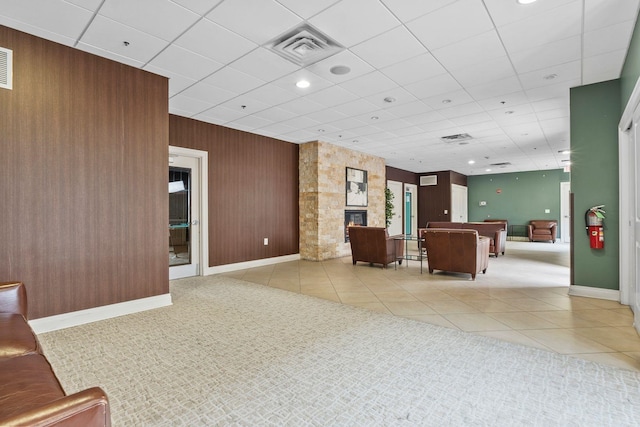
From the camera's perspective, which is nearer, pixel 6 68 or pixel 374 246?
pixel 6 68

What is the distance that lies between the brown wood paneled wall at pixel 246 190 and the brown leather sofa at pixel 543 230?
9.67m

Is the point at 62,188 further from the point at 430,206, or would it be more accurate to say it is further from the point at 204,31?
the point at 430,206

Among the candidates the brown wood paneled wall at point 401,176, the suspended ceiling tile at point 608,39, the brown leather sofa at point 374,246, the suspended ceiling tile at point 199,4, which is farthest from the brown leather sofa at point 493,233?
the suspended ceiling tile at point 199,4

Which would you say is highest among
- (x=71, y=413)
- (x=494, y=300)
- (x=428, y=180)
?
(x=428, y=180)

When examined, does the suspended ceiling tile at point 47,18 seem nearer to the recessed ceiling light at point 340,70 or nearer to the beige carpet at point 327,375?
the recessed ceiling light at point 340,70

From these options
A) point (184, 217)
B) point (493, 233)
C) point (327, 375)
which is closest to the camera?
point (327, 375)

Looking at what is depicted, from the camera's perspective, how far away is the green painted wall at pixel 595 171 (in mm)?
4090

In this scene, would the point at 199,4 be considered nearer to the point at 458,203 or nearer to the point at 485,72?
the point at 485,72

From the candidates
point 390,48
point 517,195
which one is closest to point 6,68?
point 390,48

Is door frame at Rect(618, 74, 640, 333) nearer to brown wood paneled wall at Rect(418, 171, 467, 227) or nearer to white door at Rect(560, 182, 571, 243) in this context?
brown wood paneled wall at Rect(418, 171, 467, 227)

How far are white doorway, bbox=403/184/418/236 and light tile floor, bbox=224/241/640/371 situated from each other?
5.98m

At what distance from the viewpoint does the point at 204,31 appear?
10.1 ft

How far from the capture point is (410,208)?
43.1ft

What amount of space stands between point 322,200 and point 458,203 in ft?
27.7
